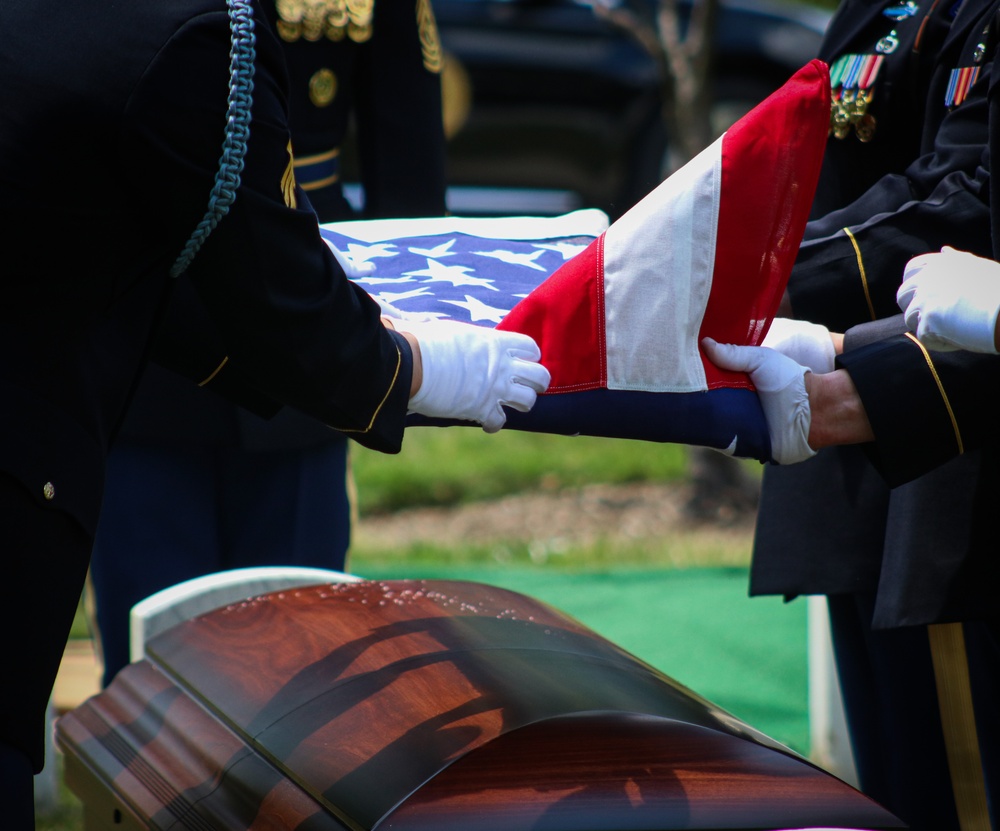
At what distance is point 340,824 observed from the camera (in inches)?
54.1

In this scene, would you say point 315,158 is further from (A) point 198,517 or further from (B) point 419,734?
(B) point 419,734

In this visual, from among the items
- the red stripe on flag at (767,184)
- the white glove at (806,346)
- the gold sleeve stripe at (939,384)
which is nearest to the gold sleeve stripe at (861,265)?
the white glove at (806,346)

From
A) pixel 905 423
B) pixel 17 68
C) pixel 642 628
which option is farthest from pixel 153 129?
pixel 642 628

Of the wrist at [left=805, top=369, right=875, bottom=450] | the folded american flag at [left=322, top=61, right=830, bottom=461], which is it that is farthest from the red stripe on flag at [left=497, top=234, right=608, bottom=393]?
the wrist at [left=805, top=369, right=875, bottom=450]

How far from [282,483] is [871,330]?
1174 mm

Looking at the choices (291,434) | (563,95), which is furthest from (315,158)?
(563,95)

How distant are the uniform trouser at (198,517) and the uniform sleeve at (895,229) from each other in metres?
1.03

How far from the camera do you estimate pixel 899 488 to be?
73.5 inches

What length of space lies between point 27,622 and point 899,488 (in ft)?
3.82

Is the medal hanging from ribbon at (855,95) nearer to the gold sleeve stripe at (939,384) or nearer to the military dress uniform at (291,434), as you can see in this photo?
the gold sleeve stripe at (939,384)

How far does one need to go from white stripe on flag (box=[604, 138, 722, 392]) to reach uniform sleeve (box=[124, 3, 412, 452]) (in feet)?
0.79

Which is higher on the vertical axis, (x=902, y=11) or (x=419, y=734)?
(x=902, y=11)

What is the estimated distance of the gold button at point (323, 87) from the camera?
2.46 metres

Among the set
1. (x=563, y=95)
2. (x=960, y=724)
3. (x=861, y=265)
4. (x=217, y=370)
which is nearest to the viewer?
(x=217, y=370)
